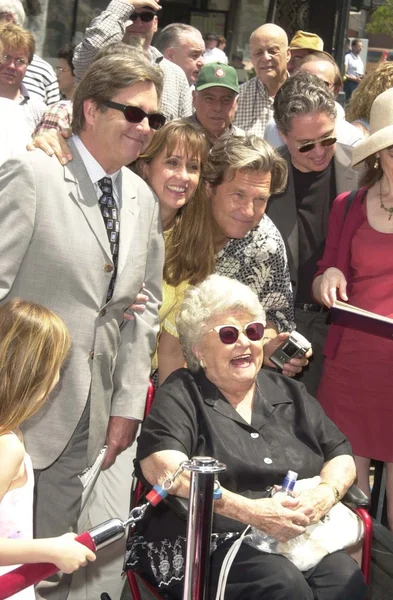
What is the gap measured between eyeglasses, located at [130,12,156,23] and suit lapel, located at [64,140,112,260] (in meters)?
2.82

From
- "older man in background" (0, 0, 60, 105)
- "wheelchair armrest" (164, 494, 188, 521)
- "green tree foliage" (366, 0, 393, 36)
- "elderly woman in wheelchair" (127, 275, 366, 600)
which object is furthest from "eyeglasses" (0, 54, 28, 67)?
"green tree foliage" (366, 0, 393, 36)

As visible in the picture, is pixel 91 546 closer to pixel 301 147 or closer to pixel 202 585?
pixel 202 585

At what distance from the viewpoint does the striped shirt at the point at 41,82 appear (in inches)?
283

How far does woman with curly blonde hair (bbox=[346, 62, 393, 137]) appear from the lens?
5312 millimetres

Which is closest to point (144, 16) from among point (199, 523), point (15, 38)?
point (15, 38)

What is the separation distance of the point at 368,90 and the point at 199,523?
3.21 metres

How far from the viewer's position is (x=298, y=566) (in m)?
3.71

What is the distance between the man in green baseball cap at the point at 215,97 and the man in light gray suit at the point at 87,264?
2.07 metres

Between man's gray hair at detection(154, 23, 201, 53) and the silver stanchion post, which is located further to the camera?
man's gray hair at detection(154, 23, 201, 53)

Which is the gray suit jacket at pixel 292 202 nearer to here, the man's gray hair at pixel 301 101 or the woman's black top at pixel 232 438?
the man's gray hair at pixel 301 101

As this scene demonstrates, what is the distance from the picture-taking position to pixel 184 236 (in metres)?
4.56

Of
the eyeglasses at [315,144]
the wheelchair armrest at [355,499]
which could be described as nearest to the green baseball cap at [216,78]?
the eyeglasses at [315,144]

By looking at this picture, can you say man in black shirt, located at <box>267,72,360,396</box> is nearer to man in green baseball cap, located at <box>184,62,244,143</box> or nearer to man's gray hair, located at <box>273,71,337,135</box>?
man's gray hair, located at <box>273,71,337,135</box>

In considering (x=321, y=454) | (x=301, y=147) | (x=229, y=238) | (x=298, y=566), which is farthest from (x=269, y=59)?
(x=298, y=566)
